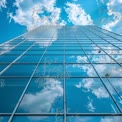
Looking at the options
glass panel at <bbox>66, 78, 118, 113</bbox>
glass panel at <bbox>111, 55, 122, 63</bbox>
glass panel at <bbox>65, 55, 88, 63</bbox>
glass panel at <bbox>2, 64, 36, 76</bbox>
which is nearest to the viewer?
glass panel at <bbox>66, 78, 118, 113</bbox>

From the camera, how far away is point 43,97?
8.57m

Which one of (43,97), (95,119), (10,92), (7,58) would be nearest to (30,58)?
(7,58)

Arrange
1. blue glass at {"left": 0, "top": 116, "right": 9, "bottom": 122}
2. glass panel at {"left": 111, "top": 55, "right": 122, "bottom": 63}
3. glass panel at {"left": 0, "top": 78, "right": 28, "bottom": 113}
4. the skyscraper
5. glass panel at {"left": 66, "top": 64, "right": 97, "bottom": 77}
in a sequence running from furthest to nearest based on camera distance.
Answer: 1. glass panel at {"left": 111, "top": 55, "right": 122, "bottom": 63}
2. glass panel at {"left": 66, "top": 64, "right": 97, "bottom": 77}
3. glass panel at {"left": 0, "top": 78, "right": 28, "bottom": 113}
4. the skyscraper
5. blue glass at {"left": 0, "top": 116, "right": 9, "bottom": 122}

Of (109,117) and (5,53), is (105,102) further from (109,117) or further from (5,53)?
(5,53)

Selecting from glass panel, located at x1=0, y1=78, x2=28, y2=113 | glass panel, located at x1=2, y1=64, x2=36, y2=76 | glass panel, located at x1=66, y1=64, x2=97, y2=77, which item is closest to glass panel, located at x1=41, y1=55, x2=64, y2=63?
glass panel, located at x1=66, y1=64, x2=97, y2=77

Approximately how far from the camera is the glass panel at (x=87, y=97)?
762 centimetres

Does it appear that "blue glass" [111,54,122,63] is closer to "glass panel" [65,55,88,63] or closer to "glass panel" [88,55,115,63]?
"glass panel" [88,55,115,63]

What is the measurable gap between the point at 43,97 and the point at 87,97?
173 cm

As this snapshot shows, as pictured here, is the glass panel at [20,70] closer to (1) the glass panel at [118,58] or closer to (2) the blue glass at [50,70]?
(2) the blue glass at [50,70]

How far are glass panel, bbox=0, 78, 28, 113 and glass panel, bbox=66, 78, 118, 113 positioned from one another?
1.98 m

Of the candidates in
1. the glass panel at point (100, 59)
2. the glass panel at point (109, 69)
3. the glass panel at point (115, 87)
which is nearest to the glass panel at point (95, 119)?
the glass panel at point (115, 87)

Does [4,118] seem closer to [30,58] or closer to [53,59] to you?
[53,59]

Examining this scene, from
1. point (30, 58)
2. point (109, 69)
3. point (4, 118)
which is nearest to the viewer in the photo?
point (4, 118)

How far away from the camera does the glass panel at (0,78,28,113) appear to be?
777cm
